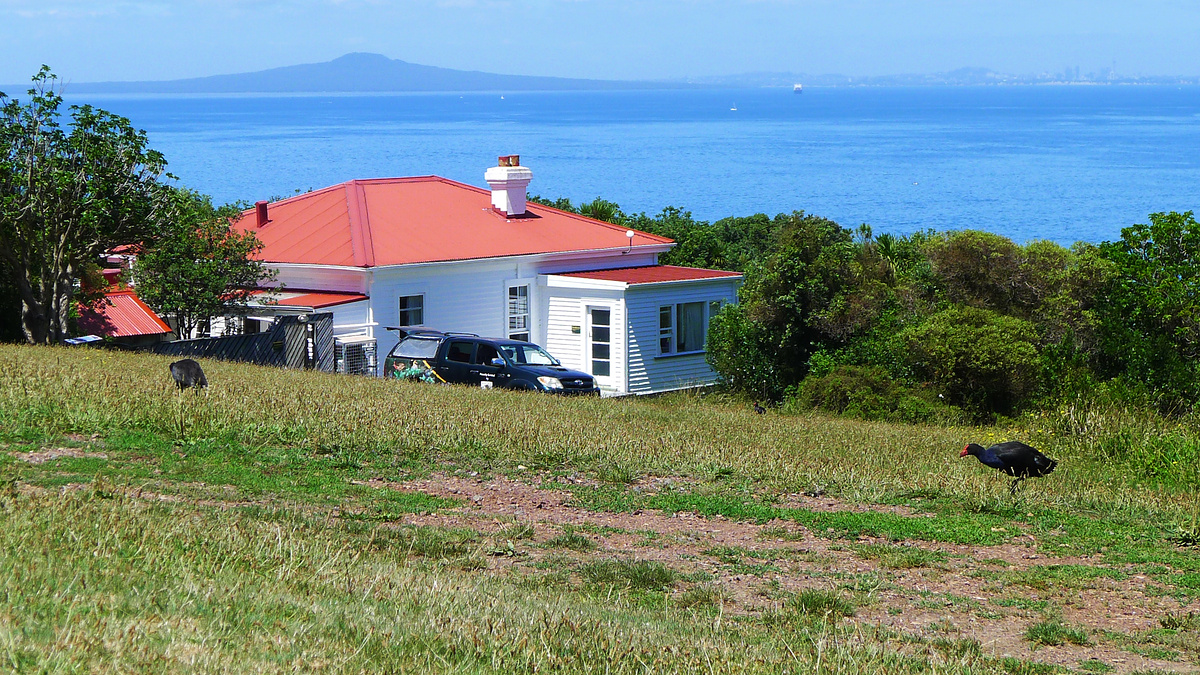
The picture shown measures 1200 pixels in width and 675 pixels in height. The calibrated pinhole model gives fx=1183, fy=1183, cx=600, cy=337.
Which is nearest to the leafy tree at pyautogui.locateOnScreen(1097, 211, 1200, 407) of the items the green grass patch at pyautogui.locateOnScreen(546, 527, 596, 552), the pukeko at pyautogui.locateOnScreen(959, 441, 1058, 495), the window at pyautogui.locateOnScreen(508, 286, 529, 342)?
the pukeko at pyautogui.locateOnScreen(959, 441, 1058, 495)

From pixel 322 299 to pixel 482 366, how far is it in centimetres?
816

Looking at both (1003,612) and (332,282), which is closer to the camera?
(1003,612)

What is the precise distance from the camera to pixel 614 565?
8.88 m

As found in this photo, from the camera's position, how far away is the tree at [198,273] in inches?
1156

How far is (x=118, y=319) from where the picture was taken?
30844 mm

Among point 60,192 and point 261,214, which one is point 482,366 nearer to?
point 60,192

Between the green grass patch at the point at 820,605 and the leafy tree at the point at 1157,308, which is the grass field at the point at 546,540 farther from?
the leafy tree at the point at 1157,308

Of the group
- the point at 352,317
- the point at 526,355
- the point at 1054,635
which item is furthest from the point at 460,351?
the point at 1054,635

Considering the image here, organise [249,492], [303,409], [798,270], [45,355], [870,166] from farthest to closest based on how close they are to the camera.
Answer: [870,166]
[798,270]
[45,355]
[303,409]
[249,492]

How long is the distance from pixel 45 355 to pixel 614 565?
573 inches

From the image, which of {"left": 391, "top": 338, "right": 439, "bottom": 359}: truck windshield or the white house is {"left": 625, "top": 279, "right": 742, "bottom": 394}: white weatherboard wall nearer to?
the white house

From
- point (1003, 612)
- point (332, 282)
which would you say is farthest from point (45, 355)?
point (1003, 612)

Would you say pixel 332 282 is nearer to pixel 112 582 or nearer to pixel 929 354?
pixel 929 354

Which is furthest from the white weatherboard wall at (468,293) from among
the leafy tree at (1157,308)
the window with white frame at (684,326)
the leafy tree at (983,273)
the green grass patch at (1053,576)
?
the green grass patch at (1053,576)
